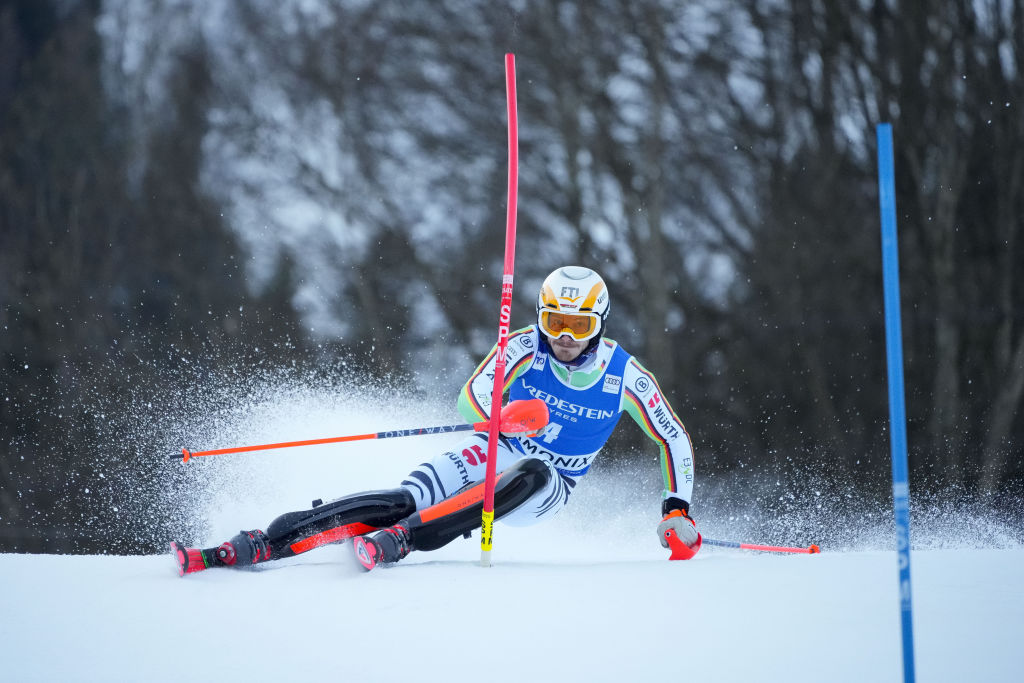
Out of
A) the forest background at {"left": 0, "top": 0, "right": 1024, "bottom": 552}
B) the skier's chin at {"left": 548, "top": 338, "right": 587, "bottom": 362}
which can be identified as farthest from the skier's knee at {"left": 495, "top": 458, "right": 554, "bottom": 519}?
the forest background at {"left": 0, "top": 0, "right": 1024, "bottom": 552}

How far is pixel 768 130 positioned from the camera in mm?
14508

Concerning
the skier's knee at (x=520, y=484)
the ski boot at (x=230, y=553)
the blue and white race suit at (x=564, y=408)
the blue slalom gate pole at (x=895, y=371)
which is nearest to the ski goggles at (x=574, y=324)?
the blue and white race suit at (x=564, y=408)

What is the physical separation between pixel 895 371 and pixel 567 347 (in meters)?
2.18

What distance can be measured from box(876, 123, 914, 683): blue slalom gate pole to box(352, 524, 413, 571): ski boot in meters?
1.78

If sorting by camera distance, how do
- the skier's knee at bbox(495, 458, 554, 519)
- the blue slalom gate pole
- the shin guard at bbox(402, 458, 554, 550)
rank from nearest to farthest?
the blue slalom gate pole, the shin guard at bbox(402, 458, 554, 550), the skier's knee at bbox(495, 458, 554, 519)

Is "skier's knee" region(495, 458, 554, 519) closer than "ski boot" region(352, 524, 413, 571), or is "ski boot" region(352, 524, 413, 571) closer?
"ski boot" region(352, 524, 413, 571)

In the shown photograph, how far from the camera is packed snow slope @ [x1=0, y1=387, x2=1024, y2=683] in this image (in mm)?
2129

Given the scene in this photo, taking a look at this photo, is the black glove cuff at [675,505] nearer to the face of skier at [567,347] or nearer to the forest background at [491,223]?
the face of skier at [567,347]

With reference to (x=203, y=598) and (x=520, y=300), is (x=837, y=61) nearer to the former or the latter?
(x=520, y=300)

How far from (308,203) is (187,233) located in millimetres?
2291

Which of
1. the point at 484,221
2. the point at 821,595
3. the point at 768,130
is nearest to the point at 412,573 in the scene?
the point at 821,595

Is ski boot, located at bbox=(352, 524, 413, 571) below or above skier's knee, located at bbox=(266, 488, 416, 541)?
below

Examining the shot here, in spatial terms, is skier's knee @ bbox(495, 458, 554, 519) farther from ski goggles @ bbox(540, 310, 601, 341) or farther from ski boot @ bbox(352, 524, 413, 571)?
ski goggles @ bbox(540, 310, 601, 341)

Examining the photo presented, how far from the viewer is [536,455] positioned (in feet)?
13.5
